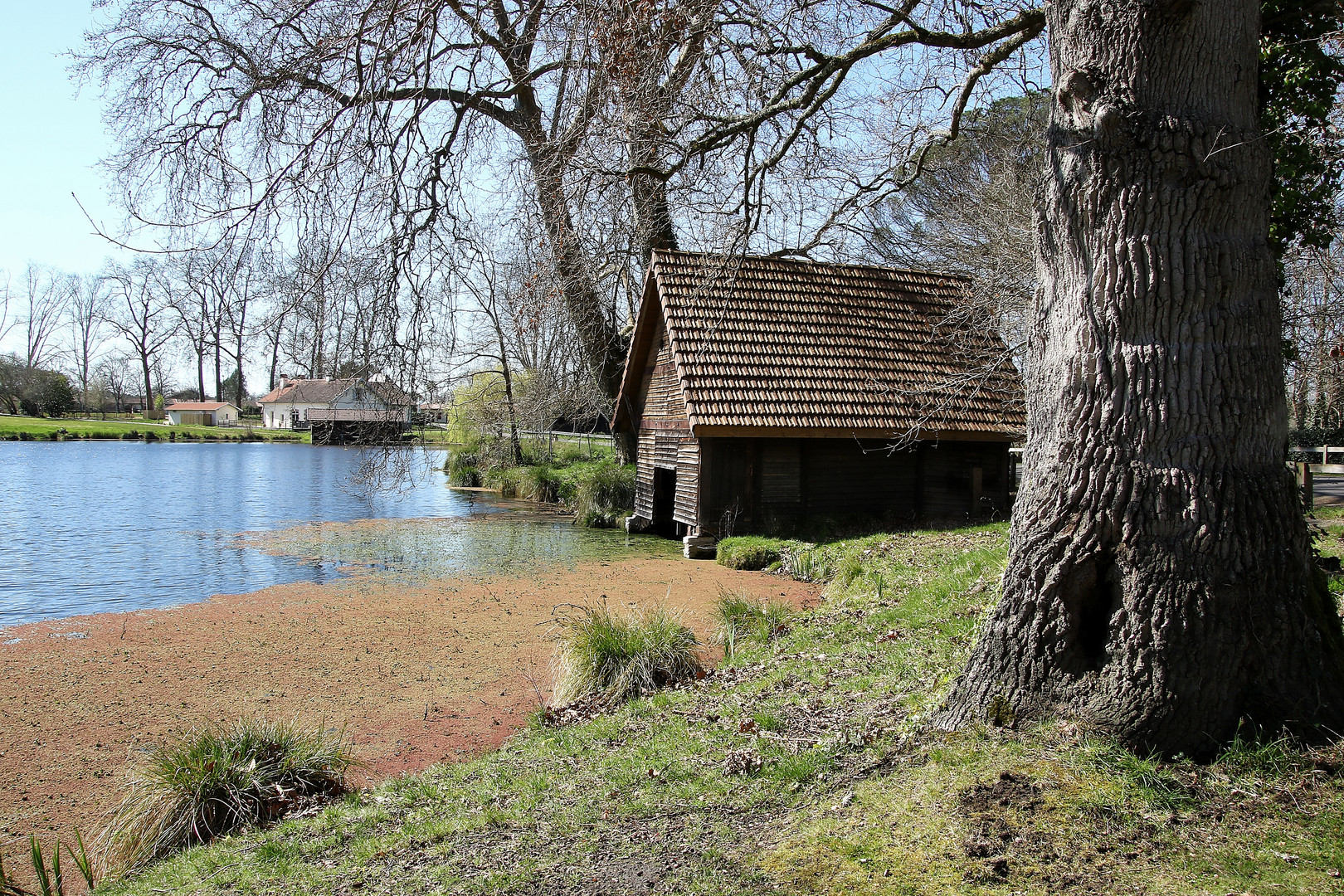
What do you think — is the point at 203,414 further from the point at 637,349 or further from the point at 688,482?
the point at 688,482

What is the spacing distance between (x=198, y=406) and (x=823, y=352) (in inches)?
3920

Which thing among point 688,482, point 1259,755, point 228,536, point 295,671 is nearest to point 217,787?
point 295,671

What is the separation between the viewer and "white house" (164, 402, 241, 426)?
9219 cm

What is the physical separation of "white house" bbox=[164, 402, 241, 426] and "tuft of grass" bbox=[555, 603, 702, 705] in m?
94.2

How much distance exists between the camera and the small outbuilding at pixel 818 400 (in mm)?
15961

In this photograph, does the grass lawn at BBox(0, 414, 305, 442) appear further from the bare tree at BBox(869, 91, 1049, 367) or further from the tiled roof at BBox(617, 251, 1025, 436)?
the bare tree at BBox(869, 91, 1049, 367)

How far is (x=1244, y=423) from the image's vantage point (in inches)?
151

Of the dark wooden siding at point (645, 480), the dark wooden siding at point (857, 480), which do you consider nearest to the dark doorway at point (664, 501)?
the dark wooden siding at point (645, 480)

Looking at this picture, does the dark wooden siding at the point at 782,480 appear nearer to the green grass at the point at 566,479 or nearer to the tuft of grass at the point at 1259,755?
the green grass at the point at 566,479

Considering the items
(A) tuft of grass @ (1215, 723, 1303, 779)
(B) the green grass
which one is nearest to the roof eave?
(B) the green grass

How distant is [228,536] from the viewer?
20.4m

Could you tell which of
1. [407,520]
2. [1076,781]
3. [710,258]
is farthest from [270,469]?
[1076,781]

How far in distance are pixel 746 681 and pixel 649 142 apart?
4978mm

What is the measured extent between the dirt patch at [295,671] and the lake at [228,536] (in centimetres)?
184
